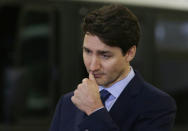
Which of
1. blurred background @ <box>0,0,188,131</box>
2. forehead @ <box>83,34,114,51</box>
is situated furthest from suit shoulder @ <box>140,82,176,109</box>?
blurred background @ <box>0,0,188,131</box>

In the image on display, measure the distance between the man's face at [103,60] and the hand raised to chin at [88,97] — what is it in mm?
34

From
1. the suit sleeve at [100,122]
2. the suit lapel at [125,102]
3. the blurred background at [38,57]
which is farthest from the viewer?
the blurred background at [38,57]

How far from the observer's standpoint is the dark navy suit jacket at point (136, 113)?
183 centimetres

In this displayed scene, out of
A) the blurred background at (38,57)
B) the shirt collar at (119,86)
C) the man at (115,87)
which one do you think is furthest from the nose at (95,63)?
the blurred background at (38,57)

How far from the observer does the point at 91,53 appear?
6.15 feet

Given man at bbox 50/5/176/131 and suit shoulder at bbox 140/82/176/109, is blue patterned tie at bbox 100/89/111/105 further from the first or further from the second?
suit shoulder at bbox 140/82/176/109

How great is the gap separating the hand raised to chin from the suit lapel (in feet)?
0.29

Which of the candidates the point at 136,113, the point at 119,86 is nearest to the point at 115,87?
the point at 119,86

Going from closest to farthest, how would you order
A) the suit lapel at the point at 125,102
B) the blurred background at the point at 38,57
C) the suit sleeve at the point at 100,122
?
the suit sleeve at the point at 100,122 → the suit lapel at the point at 125,102 → the blurred background at the point at 38,57

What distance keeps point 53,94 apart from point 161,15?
2162 millimetres

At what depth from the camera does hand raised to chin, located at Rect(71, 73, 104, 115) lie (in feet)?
6.06

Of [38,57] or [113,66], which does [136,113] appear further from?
[38,57]

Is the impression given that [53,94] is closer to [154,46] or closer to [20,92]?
[20,92]

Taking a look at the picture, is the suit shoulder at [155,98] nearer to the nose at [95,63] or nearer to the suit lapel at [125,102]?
the suit lapel at [125,102]
